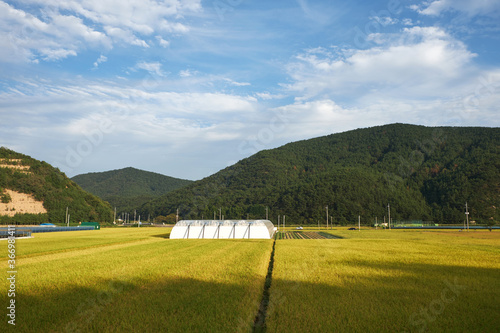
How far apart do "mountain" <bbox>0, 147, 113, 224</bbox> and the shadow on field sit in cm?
15150

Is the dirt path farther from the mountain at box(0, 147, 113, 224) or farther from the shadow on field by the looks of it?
the shadow on field

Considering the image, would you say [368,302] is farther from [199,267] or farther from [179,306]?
[199,267]

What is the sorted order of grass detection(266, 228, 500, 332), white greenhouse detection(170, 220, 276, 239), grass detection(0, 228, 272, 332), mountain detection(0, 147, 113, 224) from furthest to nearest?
mountain detection(0, 147, 113, 224)
white greenhouse detection(170, 220, 276, 239)
grass detection(266, 228, 500, 332)
grass detection(0, 228, 272, 332)

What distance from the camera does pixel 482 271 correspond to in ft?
77.7

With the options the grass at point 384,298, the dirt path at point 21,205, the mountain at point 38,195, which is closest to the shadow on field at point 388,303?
the grass at point 384,298

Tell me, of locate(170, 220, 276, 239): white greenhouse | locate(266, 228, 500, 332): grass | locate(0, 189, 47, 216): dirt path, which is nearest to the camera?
locate(266, 228, 500, 332): grass

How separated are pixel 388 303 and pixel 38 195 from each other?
584ft

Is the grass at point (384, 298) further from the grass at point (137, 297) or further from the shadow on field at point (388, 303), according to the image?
the grass at point (137, 297)

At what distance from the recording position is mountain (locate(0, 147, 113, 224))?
152 metres

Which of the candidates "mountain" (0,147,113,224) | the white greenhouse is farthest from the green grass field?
"mountain" (0,147,113,224)

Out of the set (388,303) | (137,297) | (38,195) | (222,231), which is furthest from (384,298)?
(38,195)

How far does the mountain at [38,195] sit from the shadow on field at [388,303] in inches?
5965

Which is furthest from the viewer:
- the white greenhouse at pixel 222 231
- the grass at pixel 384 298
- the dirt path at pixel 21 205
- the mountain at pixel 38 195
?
the mountain at pixel 38 195

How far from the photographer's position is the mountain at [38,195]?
152 metres
